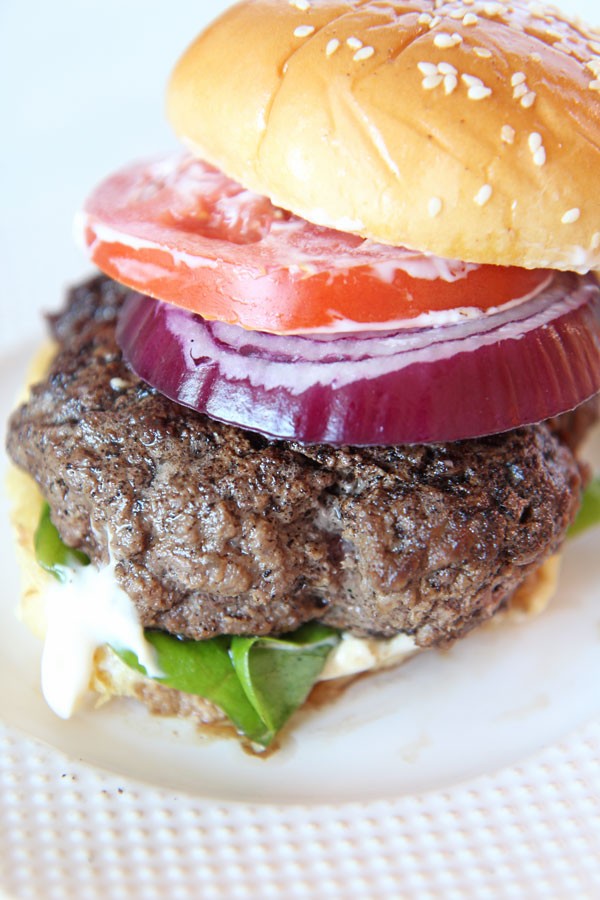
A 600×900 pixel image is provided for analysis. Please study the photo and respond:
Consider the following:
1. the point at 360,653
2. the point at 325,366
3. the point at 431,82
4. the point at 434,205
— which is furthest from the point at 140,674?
the point at 431,82

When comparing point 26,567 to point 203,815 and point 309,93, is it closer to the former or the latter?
point 203,815

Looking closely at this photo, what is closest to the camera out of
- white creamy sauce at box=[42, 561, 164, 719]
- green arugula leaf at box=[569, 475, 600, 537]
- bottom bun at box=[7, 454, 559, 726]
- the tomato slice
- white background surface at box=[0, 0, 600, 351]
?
the tomato slice

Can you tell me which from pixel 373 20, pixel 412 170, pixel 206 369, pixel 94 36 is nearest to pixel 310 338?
pixel 206 369

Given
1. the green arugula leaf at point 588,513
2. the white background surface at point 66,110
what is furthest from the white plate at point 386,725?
the white background surface at point 66,110

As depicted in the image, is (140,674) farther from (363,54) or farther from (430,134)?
(363,54)

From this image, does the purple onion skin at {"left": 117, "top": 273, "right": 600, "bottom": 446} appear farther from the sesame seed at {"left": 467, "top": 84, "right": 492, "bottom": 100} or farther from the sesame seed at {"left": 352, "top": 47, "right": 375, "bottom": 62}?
the sesame seed at {"left": 352, "top": 47, "right": 375, "bottom": 62}

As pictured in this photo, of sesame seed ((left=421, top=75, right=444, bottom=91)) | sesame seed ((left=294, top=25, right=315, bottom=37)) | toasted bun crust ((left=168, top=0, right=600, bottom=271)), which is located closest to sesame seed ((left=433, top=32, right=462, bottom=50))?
toasted bun crust ((left=168, top=0, right=600, bottom=271))
